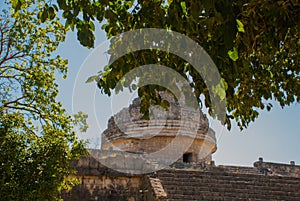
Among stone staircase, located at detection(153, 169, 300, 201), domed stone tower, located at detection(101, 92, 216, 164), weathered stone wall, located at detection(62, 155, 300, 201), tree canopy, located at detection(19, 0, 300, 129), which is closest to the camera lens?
tree canopy, located at detection(19, 0, 300, 129)

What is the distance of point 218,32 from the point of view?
3.46 metres

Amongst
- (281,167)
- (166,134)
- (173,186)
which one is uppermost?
(166,134)

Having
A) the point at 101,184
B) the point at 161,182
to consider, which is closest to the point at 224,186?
the point at 161,182

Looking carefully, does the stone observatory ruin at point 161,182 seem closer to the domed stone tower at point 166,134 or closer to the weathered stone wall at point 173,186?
the weathered stone wall at point 173,186

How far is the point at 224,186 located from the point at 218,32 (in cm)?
734

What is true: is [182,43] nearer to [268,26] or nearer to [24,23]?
[268,26]

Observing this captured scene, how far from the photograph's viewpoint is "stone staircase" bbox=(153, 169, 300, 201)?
31.3 feet

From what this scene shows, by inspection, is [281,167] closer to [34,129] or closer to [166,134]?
[166,134]

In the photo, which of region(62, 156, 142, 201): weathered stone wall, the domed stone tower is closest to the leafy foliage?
region(62, 156, 142, 201): weathered stone wall

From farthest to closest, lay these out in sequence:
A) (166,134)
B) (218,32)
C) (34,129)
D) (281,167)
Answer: (166,134) < (281,167) < (34,129) < (218,32)

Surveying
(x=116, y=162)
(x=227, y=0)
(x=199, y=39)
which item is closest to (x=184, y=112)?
(x=116, y=162)

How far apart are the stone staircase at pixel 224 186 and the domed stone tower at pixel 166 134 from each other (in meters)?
5.41

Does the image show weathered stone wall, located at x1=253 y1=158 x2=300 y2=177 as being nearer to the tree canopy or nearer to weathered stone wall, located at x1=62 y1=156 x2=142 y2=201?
weathered stone wall, located at x1=62 y1=156 x2=142 y2=201

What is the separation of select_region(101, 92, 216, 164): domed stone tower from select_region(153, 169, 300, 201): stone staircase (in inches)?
213
